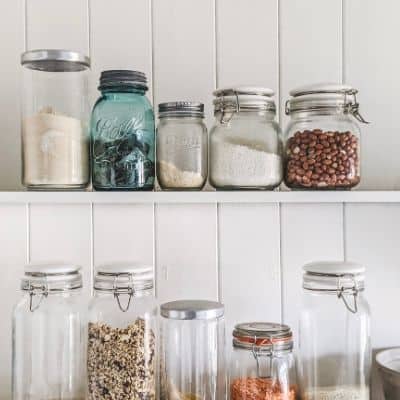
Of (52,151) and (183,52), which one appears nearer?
(52,151)

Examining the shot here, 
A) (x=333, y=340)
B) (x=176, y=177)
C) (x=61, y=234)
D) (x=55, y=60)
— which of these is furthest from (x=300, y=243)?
(x=55, y=60)

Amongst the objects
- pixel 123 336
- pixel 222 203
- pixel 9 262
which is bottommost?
pixel 123 336

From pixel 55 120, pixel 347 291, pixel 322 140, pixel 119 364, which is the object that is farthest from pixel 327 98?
pixel 119 364

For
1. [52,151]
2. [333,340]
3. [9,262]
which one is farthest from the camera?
[9,262]

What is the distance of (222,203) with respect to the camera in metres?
1.24

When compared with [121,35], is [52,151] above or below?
below

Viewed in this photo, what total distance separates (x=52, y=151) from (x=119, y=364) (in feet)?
1.14

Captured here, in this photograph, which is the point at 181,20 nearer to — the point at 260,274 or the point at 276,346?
the point at 260,274

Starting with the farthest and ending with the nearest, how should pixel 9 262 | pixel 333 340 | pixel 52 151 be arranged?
1. pixel 9 262
2. pixel 333 340
3. pixel 52 151

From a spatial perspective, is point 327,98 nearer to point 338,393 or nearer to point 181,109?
point 181,109

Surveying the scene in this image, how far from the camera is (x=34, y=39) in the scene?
1.22m

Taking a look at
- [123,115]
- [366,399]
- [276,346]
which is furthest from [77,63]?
[366,399]

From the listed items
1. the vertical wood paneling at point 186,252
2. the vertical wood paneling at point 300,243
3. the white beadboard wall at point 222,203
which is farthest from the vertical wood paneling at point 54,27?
the vertical wood paneling at point 300,243

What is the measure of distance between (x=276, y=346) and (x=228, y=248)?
0.77 ft
